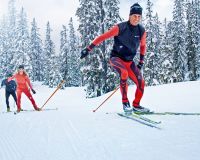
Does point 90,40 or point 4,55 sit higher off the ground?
point 90,40

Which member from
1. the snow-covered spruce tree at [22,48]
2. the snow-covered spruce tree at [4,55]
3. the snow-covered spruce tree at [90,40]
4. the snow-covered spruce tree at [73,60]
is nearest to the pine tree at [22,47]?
the snow-covered spruce tree at [22,48]

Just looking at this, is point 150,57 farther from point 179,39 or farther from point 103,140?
point 103,140

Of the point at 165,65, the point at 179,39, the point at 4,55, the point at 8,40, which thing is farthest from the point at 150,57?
the point at 8,40

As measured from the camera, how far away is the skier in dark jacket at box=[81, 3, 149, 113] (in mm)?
7625

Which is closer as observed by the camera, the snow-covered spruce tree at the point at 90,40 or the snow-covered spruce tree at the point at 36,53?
the snow-covered spruce tree at the point at 90,40

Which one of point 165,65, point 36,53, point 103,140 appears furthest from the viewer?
point 36,53

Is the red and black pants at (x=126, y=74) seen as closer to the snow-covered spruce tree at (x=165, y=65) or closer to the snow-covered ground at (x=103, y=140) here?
the snow-covered ground at (x=103, y=140)

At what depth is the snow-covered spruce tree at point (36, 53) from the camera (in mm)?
82438

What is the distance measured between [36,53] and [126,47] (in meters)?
77.1

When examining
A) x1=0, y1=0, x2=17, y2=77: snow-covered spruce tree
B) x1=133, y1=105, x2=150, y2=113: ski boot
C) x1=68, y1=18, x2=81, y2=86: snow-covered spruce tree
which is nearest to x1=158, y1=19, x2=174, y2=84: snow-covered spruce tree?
x1=68, y1=18, x2=81, y2=86: snow-covered spruce tree

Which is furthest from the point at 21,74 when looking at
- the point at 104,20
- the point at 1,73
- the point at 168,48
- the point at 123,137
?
the point at 1,73

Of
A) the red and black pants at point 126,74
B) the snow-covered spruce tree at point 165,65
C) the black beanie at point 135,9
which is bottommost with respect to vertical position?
the snow-covered spruce tree at point 165,65

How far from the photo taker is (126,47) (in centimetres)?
780

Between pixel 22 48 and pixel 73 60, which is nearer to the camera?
pixel 22 48
